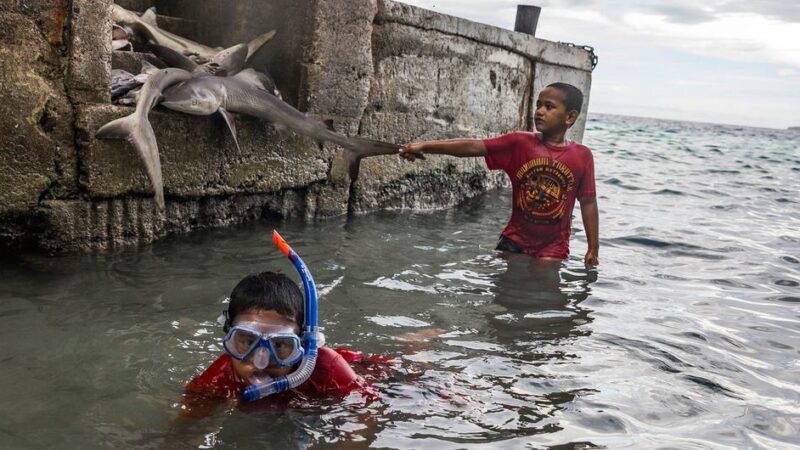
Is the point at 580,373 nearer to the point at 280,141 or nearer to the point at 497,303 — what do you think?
the point at 497,303

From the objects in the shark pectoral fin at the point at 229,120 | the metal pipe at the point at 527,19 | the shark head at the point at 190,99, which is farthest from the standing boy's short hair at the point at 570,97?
the metal pipe at the point at 527,19

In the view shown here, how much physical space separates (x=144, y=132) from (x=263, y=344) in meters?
2.44

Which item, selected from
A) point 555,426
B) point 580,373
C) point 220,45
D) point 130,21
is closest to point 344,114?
point 220,45

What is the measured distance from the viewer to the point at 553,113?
5582 millimetres

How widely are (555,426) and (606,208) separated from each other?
7215 millimetres

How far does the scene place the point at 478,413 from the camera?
3395 millimetres

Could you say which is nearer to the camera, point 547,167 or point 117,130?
point 117,130

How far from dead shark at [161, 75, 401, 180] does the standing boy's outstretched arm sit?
0.09 meters

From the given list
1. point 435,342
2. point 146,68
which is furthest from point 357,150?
point 435,342

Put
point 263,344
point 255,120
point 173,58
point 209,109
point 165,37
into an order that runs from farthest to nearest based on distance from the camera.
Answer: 1. point 165,37
2. point 255,120
3. point 173,58
4. point 209,109
5. point 263,344

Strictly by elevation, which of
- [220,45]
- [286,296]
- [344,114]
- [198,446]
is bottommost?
[198,446]

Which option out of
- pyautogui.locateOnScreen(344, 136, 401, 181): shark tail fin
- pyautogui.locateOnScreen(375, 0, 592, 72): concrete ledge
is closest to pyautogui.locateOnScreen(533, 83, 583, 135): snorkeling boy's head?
pyautogui.locateOnScreen(344, 136, 401, 181): shark tail fin

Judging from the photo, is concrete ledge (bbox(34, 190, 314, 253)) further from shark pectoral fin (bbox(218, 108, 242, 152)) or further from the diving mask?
the diving mask

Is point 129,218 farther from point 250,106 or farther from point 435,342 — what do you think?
point 435,342
